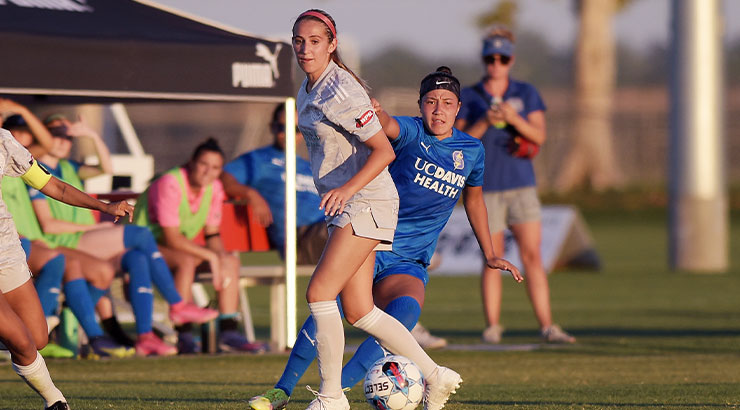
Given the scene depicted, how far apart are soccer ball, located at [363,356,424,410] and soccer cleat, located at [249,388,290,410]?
39cm

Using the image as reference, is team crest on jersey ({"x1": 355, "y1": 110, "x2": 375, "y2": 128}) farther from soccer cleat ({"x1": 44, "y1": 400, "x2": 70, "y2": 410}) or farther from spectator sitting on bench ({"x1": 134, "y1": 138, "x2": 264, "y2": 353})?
spectator sitting on bench ({"x1": 134, "y1": 138, "x2": 264, "y2": 353})

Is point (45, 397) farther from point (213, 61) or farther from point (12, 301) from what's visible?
point (213, 61)

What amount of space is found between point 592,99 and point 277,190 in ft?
81.6

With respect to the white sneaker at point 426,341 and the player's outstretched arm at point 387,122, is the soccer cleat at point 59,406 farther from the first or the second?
the white sneaker at point 426,341

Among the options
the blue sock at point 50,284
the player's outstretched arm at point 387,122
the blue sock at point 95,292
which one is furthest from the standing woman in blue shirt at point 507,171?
the player's outstretched arm at point 387,122

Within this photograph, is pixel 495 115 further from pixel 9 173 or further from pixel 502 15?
pixel 502 15

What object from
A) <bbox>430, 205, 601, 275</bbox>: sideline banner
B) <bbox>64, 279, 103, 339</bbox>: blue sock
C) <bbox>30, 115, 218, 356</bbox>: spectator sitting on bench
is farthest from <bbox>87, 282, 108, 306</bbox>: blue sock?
<bbox>430, 205, 601, 275</bbox>: sideline banner

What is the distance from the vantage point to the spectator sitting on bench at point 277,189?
10.5m

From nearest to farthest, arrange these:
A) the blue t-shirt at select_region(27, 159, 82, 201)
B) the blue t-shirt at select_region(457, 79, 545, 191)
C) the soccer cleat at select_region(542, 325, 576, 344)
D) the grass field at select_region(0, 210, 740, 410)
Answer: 1. the grass field at select_region(0, 210, 740, 410)
2. the blue t-shirt at select_region(27, 159, 82, 201)
3. the soccer cleat at select_region(542, 325, 576, 344)
4. the blue t-shirt at select_region(457, 79, 545, 191)

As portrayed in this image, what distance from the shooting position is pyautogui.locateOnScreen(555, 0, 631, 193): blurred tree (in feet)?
112

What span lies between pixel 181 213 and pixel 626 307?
528cm

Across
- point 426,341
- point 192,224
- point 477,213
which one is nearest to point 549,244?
point 426,341

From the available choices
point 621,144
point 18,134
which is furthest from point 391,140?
point 621,144

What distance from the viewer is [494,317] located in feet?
34.0
